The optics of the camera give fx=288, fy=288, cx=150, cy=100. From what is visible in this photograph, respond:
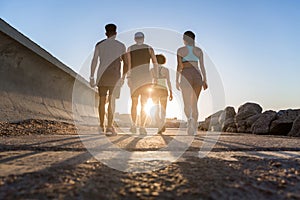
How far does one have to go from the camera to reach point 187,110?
18.2 feet

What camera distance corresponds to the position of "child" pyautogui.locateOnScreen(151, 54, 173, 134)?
18.6ft

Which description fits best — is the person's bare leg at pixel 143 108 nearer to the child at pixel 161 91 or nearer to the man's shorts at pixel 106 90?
the child at pixel 161 91

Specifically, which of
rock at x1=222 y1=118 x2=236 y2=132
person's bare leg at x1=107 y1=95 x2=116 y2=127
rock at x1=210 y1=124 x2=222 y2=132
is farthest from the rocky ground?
rock at x1=210 y1=124 x2=222 y2=132

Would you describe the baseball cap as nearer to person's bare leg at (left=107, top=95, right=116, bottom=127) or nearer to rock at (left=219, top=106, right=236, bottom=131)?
person's bare leg at (left=107, top=95, right=116, bottom=127)

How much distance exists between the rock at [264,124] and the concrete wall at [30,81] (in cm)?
615

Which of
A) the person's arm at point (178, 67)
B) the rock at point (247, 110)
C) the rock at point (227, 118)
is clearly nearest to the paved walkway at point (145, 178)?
the person's arm at point (178, 67)

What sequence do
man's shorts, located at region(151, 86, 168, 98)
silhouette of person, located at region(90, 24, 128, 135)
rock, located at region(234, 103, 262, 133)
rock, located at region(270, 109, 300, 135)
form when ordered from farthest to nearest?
rock, located at region(234, 103, 262, 133) < rock, located at region(270, 109, 300, 135) < man's shorts, located at region(151, 86, 168, 98) < silhouette of person, located at region(90, 24, 128, 135)

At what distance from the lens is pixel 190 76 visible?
5336 millimetres

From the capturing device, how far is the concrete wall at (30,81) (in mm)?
4676

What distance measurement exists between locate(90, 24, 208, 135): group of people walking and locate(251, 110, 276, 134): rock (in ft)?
16.3

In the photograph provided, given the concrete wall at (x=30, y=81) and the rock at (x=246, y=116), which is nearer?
the concrete wall at (x=30, y=81)

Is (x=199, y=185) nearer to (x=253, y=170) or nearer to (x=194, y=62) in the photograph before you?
(x=253, y=170)

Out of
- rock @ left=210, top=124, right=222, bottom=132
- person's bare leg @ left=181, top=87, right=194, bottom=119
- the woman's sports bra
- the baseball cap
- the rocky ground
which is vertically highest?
the baseball cap

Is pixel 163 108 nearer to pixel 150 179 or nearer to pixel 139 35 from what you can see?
pixel 139 35
